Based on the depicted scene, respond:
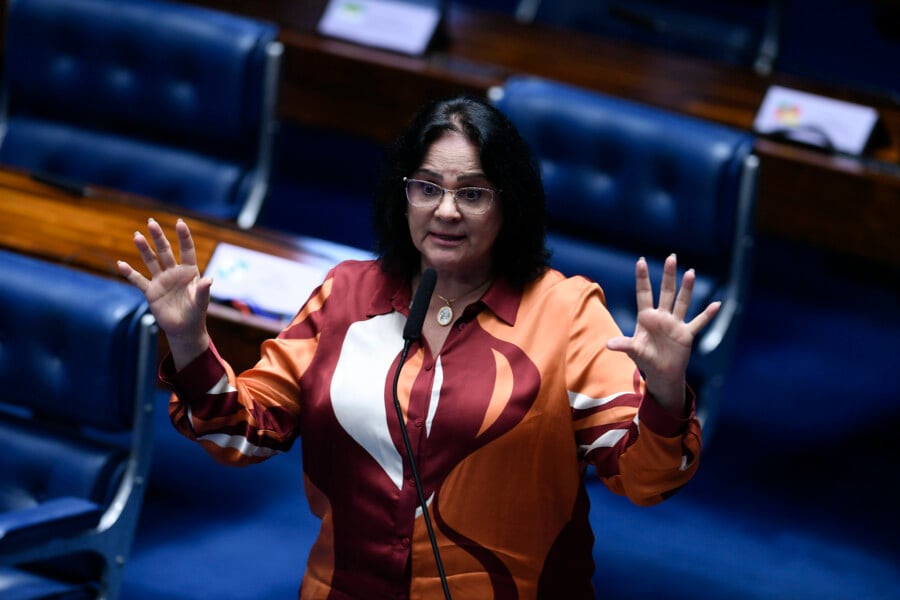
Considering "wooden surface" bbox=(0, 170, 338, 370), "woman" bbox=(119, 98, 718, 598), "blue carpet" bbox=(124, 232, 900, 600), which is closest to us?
"woman" bbox=(119, 98, 718, 598)

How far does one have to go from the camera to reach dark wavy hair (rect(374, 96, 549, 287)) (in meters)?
1.27

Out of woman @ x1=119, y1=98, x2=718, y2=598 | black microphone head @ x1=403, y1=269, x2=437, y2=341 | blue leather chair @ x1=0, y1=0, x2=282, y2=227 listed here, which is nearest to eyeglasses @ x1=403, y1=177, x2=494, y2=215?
woman @ x1=119, y1=98, x2=718, y2=598

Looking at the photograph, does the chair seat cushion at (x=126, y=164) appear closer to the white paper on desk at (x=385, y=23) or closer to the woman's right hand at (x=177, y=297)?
the white paper on desk at (x=385, y=23)

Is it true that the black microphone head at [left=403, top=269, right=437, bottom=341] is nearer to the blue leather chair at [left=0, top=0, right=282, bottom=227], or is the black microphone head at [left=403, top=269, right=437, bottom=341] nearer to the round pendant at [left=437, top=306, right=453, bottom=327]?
the round pendant at [left=437, top=306, right=453, bottom=327]

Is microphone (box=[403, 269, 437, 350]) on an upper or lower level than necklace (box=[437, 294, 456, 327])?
upper

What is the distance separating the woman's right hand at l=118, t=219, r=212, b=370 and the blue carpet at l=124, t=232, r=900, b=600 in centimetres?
87

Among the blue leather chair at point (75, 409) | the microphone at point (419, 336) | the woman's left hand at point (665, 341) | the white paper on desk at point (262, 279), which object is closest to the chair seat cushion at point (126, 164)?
the white paper on desk at point (262, 279)

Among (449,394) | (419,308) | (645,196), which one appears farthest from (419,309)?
(645,196)

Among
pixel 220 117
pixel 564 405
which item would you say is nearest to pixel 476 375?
pixel 564 405

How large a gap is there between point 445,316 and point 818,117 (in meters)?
1.53

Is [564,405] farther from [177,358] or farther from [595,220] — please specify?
[595,220]

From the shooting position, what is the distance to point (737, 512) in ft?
→ 7.47

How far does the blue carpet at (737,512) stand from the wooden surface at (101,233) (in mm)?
388

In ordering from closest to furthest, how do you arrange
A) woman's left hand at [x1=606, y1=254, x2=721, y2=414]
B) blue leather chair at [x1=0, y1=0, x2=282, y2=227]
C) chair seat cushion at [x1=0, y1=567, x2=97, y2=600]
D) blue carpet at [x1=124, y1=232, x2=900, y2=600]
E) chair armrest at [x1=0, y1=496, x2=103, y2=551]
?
woman's left hand at [x1=606, y1=254, x2=721, y2=414], chair armrest at [x1=0, y1=496, x2=103, y2=551], chair seat cushion at [x1=0, y1=567, x2=97, y2=600], blue carpet at [x1=124, y1=232, x2=900, y2=600], blue leather chair at [x1=0, y1=0, x2=282, y2=227]
